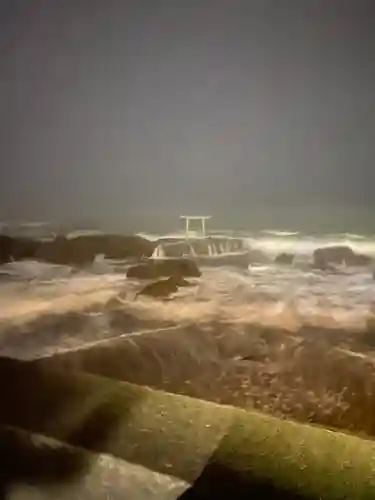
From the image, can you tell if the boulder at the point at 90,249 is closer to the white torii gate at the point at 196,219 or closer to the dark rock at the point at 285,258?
the white torii gate at the point at 196,219

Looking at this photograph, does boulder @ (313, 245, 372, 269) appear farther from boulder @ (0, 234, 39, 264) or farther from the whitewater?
boulder @ (0, 234, 39, 264)

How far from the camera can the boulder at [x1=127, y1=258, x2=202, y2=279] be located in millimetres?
1661

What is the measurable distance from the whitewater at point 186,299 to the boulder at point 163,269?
0.02m

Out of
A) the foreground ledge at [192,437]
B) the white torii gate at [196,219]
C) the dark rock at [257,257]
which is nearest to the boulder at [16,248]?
the foreground ledge at [192,437]

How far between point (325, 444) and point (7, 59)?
1130 mm

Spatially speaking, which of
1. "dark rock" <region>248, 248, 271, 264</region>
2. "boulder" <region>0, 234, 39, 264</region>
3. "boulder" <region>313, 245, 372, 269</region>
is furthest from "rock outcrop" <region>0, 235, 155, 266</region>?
"boulder" <region>313, 245, 372, 269</region>

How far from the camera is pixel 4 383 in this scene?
1.76 m

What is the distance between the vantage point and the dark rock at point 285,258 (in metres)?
1.59

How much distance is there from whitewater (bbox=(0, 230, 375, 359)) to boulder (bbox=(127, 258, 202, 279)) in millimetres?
18

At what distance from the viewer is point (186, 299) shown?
1653 millimetres

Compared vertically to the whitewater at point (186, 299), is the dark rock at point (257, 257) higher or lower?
higher

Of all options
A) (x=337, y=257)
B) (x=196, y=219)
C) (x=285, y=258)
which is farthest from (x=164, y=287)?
(x=337, y=257)

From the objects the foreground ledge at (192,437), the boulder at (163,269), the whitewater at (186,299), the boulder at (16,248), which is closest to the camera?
the foreground ledge at (192,437)

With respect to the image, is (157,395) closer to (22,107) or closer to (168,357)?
(168,357)
